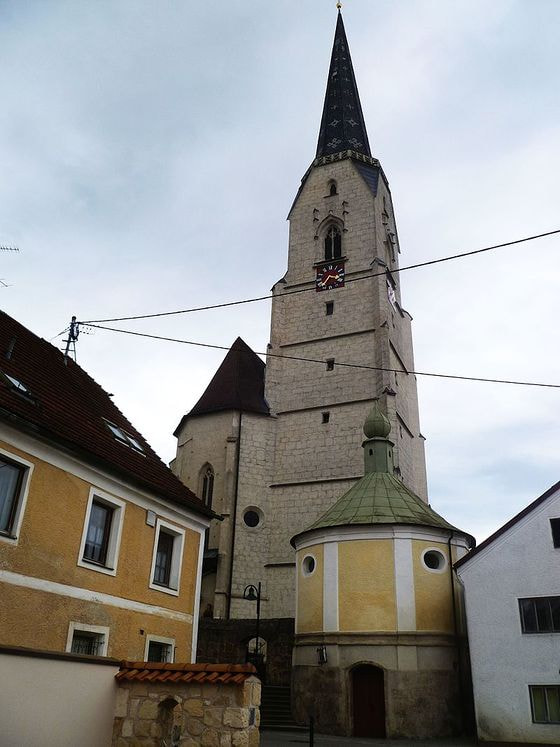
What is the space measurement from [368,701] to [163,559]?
8192 mm

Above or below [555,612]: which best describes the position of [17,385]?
above

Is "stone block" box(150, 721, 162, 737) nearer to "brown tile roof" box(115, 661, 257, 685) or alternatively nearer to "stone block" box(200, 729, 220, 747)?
"brown tile roof" box(115, 661, 257, 685)

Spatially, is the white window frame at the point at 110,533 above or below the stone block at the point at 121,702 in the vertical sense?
above

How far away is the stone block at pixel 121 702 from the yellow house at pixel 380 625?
11143 millimetres

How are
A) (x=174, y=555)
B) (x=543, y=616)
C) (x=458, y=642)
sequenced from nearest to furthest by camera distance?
(x=174, y=555)
(x=543, y=616)
(x=458, y=642)

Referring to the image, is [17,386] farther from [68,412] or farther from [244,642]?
[244,642]

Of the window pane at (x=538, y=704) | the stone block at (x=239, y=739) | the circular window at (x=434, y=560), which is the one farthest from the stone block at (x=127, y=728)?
the circular window at (x=434, y=560)

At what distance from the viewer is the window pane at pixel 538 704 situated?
1529 cm

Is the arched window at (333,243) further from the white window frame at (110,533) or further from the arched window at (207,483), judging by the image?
the white window frame at (110,533)

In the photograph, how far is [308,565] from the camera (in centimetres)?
2083

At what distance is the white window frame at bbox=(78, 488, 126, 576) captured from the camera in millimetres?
11613

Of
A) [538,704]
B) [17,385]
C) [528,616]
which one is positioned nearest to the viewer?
[17,385]

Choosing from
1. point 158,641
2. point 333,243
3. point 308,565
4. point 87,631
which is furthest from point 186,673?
point 333,243

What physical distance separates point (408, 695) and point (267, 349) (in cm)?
1940
